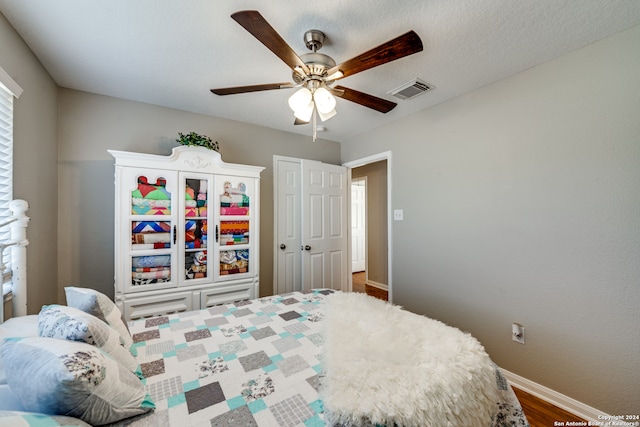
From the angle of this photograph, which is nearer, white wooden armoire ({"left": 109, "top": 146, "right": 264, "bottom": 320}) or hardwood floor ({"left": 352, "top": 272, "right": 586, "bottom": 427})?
hardwood floor ({"left": 352, "top": 272, "right": 586, "bottom": 427})

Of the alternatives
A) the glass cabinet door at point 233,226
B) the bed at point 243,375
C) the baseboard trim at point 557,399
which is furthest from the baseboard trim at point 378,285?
the bed at point 243,375

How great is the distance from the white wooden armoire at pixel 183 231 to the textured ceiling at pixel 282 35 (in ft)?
2.26

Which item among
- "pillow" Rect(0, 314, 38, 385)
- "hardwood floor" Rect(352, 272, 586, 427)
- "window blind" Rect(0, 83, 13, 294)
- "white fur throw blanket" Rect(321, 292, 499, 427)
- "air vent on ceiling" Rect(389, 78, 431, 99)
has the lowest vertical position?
"hardwood floor" Rect(352, 272, 586, 427)

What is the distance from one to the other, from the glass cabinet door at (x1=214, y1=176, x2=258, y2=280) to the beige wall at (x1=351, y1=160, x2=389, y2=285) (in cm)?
270

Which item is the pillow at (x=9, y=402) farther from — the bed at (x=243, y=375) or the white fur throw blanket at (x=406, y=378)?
the white fur throw blanket at (x=406, y=378)

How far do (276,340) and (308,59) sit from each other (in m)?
1.62

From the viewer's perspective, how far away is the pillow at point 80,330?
0.89 meters

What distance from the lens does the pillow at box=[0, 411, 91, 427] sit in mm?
595

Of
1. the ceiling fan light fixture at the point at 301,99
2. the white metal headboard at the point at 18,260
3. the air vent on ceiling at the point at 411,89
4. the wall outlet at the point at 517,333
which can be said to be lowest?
the wall outlet at the point at 517,333

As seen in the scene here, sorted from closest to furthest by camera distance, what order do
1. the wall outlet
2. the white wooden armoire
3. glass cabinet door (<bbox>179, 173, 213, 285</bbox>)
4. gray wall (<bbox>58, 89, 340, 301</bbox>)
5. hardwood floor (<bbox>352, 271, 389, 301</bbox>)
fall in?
the wall outlet → the white wooden armoire → gray wall (<bbox>58, 89, 340, 301</bbox>) → glass cabinet door (<bbox>179, 173, 213, 285</bbox>) → hardwood floor (<bbox>352, 271, 389, 301</bbox>)

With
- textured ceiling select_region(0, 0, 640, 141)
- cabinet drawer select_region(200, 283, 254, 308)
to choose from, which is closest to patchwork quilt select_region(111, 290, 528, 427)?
cabinet drawer select_region(200, 283, 254, 308)

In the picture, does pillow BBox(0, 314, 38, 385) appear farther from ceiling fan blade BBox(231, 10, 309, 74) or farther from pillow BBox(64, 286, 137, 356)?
ceiling fan blade BBox(231, 10, 309, 74)

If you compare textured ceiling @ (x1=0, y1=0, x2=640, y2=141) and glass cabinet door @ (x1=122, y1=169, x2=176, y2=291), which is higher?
textured ceiling @ (x1=0, y1=0, x2=640, y2=141)

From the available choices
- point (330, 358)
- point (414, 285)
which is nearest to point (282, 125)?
point (414, 285)
